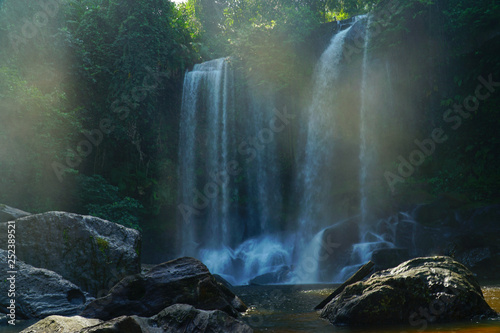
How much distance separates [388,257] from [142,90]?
13815 millimetres

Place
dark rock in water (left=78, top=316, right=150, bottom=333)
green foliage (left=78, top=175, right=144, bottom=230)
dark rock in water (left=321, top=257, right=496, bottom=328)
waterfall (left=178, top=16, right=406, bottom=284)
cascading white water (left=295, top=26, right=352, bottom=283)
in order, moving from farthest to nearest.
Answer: cascading white water (left=295, top=26, right=352, bottom=283) → waterfall (left=178, top=16, right=406, bottom=284) → green foliage (left=78, top=175, right=144, bottom=230) → dark rock in water (left=321, top=257, right=496, bottom=328) → dark rock in water (left=78, top=316, right=150, bottom=333)

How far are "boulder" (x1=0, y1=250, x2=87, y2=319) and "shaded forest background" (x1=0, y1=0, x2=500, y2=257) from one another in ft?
24.6

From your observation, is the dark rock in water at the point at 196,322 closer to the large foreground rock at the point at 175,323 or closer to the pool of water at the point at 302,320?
the large foreground rock at the point at 175,323

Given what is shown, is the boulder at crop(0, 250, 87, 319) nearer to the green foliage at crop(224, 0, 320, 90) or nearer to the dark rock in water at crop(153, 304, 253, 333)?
the dark rock in water at crop(153, 304, 253, 333)

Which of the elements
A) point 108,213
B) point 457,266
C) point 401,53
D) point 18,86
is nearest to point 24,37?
point 18,86

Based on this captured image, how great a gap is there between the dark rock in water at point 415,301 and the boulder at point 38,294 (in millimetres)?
4769

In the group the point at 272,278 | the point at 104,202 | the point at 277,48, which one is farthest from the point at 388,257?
the point at 277,48

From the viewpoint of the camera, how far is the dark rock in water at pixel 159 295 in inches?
249

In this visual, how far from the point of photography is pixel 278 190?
64.6 feet

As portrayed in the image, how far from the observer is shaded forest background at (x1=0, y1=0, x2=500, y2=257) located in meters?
14.4

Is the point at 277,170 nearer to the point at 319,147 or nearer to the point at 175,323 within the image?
the point at 319,147

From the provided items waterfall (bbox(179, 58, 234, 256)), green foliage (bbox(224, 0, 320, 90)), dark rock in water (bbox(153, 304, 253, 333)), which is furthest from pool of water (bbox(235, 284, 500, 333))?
green foliage (bbox(224, 0, 320, 90))

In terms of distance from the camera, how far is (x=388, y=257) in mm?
12695

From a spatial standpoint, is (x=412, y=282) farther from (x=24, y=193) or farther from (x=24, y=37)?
(x=24, y=37)
